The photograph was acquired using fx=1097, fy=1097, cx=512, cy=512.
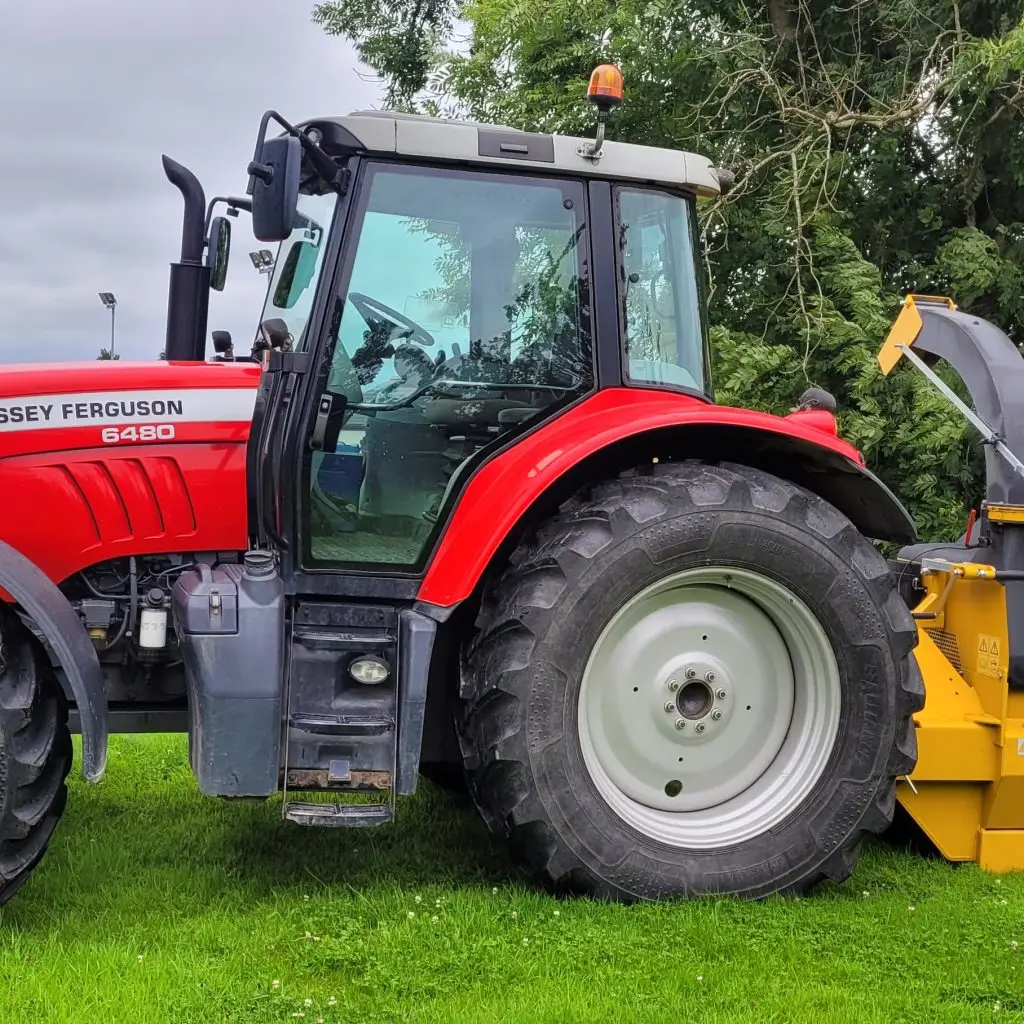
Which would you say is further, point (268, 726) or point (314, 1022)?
point (268, 726)

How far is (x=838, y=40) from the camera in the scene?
334 inches

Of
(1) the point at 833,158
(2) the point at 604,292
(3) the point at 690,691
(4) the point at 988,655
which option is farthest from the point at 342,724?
(1) the point at 833,158

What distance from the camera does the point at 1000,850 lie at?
3.63m

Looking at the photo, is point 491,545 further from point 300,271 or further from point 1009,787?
point 1009,787

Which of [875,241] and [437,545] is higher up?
[875,241]

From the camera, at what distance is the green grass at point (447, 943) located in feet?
8.38

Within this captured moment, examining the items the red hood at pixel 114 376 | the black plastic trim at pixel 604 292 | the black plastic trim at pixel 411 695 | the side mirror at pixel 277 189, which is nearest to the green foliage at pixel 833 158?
the black plastic trim at pixel 604 292

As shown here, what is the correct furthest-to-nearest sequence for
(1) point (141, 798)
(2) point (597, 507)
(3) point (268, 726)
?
(1) point (141, 798) → (2) point (597, 507) → (3) point (268, 726)

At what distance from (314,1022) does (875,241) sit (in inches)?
317

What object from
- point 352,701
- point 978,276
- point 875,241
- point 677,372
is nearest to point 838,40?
point 875,241

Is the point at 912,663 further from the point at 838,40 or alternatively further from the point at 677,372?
the point at 838,40

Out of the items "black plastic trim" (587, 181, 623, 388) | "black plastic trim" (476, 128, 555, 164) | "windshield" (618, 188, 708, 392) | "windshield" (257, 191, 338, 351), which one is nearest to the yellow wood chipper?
"windshield" (618, 188, 708, 392)

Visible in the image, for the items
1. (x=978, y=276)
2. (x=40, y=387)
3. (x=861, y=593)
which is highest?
(x=978, y=276)

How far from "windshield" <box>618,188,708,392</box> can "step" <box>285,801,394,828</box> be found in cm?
151
